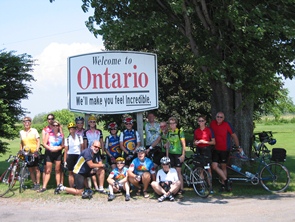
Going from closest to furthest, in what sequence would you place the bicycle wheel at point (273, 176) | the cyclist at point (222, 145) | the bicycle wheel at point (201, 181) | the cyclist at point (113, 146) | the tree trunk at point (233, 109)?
the bicycle wheel at point (201, 181) < the bicycle wheel at point (273, 176) < the cyclist at point (222, 145) < the cyclist at point (113, 146) < the tree trunk at point (233, 109)

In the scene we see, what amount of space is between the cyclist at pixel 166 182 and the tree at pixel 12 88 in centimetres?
597

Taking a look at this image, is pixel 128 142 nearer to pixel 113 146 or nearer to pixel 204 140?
pixel 113 146

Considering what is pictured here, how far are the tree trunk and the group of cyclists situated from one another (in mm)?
1673

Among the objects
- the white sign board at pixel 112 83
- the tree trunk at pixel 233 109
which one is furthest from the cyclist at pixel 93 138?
the tree trunk at pixel 233 109

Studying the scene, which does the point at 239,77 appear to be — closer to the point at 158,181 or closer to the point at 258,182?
the point at 258,182

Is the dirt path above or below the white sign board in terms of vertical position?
below

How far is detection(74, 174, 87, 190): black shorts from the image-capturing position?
32.6ft

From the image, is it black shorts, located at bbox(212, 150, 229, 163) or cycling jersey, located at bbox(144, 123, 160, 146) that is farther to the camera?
cycling jersey, located at bbox(144, 123, 160, 146)

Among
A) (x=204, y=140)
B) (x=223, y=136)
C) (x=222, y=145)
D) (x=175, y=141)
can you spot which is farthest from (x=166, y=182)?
(x=223, y=136)

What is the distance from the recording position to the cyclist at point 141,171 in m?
9.67

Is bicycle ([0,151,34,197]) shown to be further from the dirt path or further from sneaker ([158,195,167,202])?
sneaker ([158,195,167,202])

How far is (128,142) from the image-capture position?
1049cm

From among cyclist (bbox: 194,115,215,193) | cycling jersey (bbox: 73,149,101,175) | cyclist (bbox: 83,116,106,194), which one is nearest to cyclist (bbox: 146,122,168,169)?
cyclist (bbox: 194,115,215,193)

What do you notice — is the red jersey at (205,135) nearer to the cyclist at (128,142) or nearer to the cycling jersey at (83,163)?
the cyclist at (128,142)
